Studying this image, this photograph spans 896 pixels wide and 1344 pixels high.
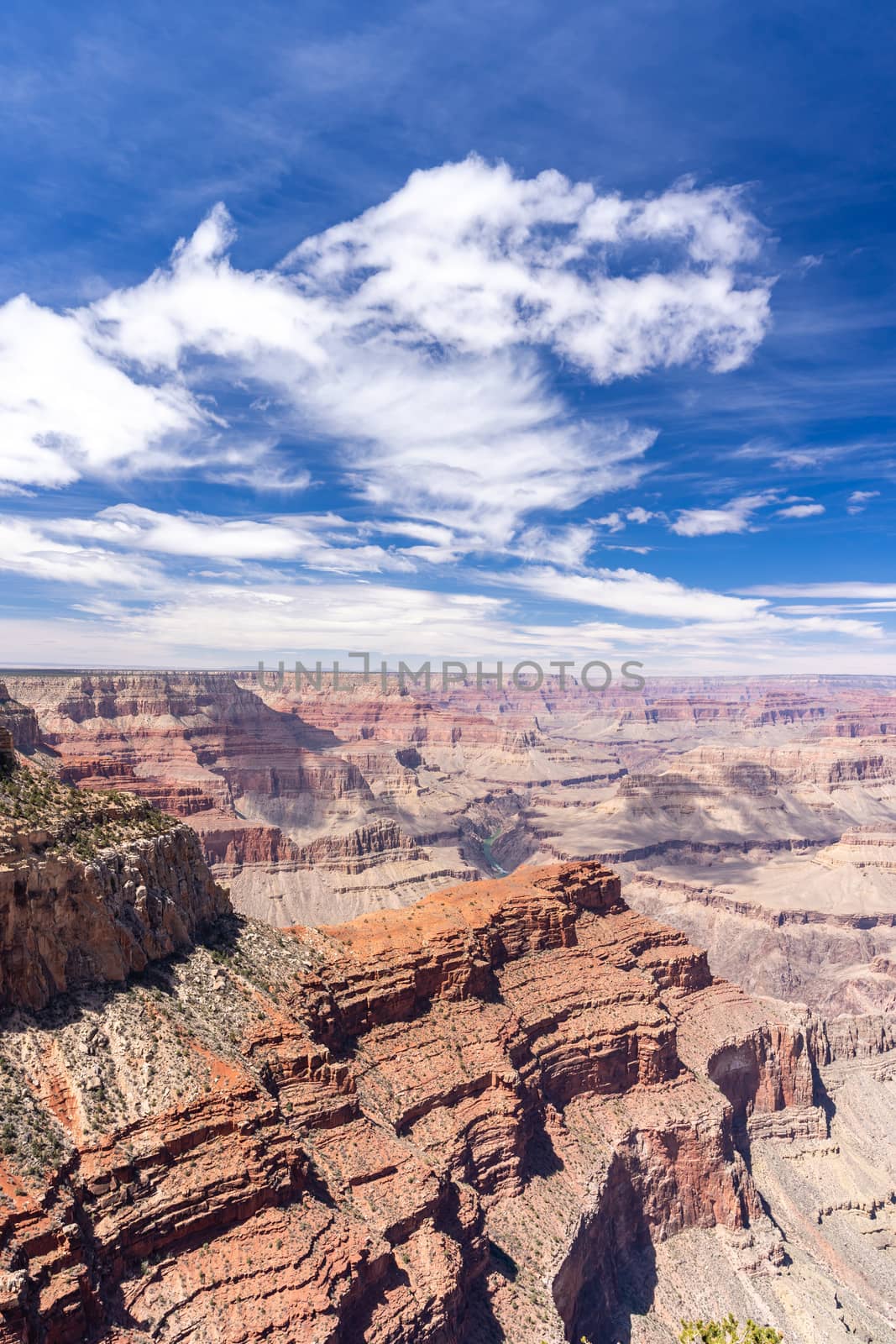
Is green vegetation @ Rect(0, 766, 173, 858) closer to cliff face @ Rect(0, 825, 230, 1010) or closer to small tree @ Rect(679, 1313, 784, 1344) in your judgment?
cliff face @ Rect(0, 825, 230, 1010)

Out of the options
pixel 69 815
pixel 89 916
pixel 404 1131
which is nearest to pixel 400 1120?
pixel 404 1131

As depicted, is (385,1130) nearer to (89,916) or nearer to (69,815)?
(89,916)

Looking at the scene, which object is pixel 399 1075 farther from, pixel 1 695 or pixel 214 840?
pixel 214 840

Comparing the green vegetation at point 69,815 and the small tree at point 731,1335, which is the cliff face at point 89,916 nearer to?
the green vegetation at point 69,815

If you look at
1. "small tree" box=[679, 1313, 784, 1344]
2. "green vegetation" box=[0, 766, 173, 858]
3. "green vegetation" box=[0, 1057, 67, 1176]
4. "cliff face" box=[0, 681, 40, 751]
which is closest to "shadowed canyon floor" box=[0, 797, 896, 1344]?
"green vegetation" box=[0, 1057, 67, 1176]

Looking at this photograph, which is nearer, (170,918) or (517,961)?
(170,918)

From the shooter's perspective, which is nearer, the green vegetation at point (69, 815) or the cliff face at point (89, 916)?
the cliff face at point (89, 916)

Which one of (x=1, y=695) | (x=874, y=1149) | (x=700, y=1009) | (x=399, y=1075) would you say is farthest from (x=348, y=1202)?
(x=1, y=695)

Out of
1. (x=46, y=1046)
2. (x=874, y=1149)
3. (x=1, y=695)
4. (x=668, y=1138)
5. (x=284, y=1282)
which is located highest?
(x=1, y=695)

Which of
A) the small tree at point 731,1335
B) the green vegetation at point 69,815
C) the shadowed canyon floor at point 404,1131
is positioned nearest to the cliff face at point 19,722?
the green vegetation at point 69,815
